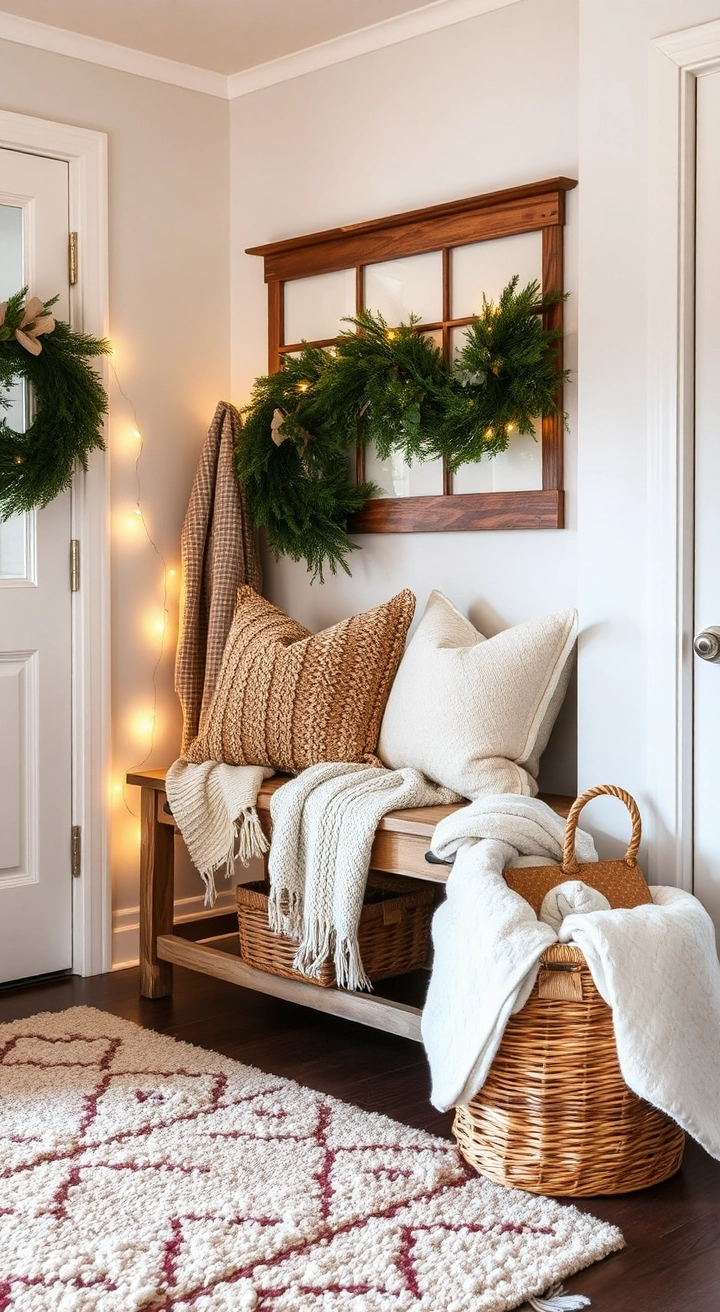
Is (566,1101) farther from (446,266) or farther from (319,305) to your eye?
(319,305)

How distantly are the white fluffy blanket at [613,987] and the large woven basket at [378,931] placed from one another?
71 cm

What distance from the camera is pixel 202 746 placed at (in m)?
3.20

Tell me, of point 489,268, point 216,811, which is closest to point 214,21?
point 489,268

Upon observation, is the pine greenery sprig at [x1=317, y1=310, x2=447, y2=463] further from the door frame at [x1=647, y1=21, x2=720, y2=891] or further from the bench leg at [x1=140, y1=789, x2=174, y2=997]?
the bench leg at [x1=140, y1=789, x2=174, y2=997]

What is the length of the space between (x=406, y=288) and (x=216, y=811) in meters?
1.40

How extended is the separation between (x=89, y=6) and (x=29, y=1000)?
2488mm

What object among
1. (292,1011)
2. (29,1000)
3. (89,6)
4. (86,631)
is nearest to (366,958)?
(292,1011)

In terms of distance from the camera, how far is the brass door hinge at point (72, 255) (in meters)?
3.45

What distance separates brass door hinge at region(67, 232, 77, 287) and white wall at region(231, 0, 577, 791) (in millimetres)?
555

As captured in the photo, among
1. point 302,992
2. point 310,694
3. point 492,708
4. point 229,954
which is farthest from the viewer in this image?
point 229,954

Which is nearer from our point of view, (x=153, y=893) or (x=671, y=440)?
(x=671, y=440)

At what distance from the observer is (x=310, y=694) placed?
3.01 metres

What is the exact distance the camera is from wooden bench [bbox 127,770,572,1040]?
266 cm

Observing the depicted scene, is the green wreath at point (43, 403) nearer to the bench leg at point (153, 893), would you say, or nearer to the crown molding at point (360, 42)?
the bench leg at point (153, 893)
